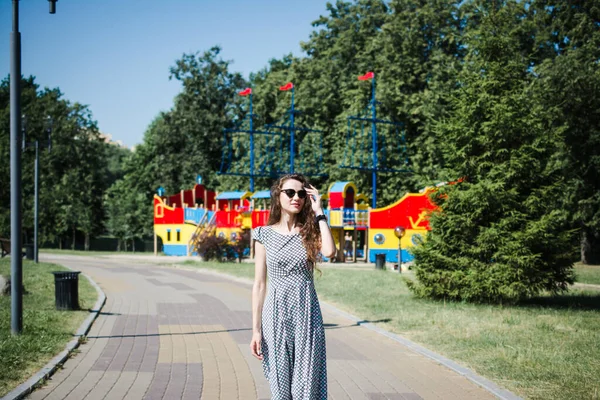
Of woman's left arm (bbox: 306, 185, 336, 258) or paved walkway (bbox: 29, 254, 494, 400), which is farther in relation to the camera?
paved walkway (bbox: 29, 254, 494, 400)

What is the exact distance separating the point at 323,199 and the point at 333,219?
22.6 ft

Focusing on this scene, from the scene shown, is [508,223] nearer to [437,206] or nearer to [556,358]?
[437,206]

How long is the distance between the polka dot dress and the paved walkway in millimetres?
2493

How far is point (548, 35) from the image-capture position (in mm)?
35938

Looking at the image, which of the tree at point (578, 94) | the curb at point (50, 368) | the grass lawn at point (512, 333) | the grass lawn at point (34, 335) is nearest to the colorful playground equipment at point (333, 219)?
the tree at point (578, 94)

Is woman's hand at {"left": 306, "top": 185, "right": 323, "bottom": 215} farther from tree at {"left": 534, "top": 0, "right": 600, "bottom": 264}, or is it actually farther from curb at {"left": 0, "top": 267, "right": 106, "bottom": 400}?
tree at {"left": 534, "top": 0, "right": 600, "bottom": 264}

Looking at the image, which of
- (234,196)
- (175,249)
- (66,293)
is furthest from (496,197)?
(175,249)

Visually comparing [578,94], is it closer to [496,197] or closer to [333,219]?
[333,219]

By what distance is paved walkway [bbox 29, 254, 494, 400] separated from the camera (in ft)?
23.9

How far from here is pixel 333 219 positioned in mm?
36094

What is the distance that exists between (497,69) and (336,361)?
8.95 metres

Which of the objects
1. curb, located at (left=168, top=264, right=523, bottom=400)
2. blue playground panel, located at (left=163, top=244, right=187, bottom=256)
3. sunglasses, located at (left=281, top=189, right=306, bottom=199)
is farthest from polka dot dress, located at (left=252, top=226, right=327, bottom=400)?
blue playground panel, located at (left=163, top=244, right=187, bottom=256)

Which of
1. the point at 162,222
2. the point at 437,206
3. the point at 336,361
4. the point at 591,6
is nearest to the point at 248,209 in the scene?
the point at 162,222

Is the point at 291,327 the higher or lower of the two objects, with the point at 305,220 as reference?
lower
